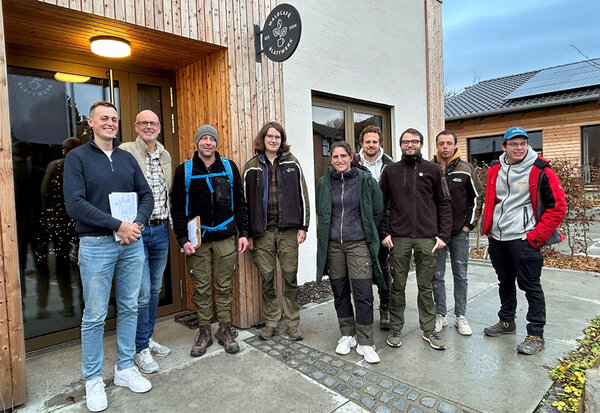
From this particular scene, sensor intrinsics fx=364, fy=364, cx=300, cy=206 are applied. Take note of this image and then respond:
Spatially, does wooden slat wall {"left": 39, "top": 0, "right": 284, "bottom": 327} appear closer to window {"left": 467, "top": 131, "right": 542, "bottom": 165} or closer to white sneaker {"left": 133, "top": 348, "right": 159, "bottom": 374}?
white sneaker {"left": 133, "top": 348, "right": 159, "bottom": 374}

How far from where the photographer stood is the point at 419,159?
10.5 ft

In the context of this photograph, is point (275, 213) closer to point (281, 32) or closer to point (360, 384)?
point (360, 384)

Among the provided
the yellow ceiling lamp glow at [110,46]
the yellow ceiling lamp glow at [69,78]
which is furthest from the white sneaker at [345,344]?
the yellow ceiling lamp glow at [69,78]

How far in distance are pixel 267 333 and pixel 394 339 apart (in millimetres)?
1180

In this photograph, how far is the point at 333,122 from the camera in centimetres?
583

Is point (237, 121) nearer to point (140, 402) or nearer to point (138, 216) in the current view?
point (138, 216)

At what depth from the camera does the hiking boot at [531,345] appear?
303cm

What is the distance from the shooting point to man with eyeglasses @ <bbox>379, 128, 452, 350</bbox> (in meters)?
3.13

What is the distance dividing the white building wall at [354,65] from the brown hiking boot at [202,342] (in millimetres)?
2064

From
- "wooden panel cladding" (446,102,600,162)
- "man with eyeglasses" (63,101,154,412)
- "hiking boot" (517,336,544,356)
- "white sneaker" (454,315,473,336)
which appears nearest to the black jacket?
"man with eyeglasses" (63,101,154,412)

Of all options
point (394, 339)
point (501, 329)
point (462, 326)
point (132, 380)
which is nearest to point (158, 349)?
point (132, 380)

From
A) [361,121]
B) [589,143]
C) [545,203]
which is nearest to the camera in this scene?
[545,203]

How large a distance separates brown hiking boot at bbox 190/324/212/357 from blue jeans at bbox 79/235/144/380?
0.79 metres

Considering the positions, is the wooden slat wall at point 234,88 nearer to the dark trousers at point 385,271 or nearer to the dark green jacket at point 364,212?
the dark green jacket at point 364,212
